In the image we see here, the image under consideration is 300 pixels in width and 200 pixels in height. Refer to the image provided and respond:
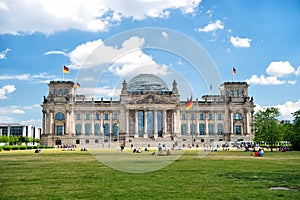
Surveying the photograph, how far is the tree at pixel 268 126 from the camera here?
238 feet

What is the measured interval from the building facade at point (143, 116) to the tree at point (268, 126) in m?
47.1

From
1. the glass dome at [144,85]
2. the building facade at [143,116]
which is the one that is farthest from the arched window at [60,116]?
the glass dome at [144,85]

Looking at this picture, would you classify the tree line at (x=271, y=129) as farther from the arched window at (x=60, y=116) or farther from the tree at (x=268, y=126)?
the arched window at (x=60, y=116)

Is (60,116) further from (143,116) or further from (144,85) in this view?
(144,85)

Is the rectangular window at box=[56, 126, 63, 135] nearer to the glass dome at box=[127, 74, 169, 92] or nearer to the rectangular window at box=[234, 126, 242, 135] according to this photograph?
the glass dome at box=[127, 74, 169, 92]

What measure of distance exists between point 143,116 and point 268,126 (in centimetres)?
6038

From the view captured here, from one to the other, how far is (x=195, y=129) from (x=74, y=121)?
45981mm

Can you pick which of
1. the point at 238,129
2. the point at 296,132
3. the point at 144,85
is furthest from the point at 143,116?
the point at 296,132

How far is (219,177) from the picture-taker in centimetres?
2217

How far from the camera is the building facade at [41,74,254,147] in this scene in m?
124

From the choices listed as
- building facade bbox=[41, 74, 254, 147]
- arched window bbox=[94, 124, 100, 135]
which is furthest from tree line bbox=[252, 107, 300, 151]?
arched window bbox=[94, 124, 100, 135]

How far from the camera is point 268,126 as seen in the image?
2874 inches

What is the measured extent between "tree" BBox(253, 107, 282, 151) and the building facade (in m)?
47.1

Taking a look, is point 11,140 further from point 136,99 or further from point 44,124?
point 136,99
